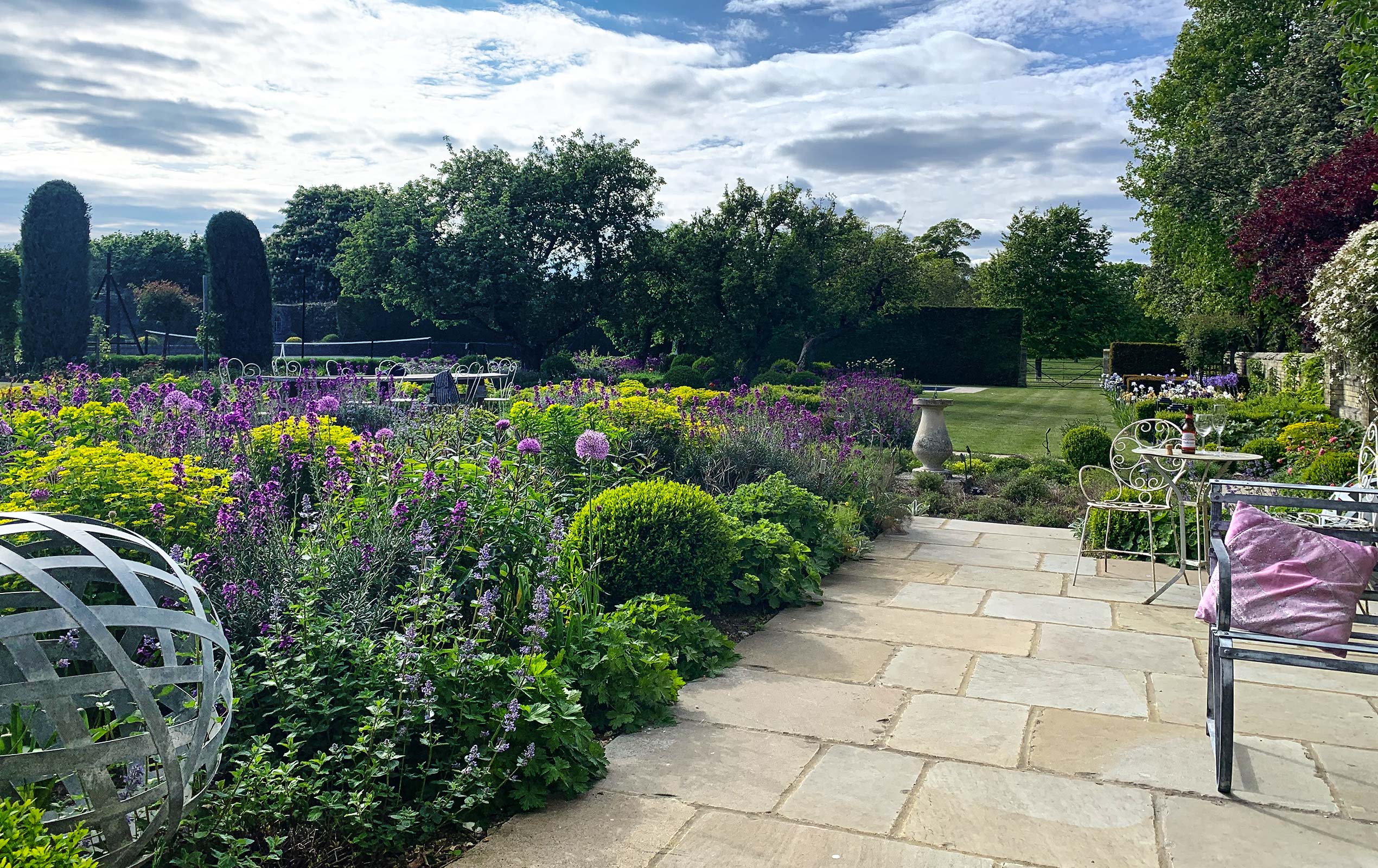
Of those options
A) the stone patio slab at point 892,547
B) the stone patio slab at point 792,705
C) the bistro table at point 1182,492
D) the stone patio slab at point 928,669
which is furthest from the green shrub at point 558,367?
the stone patio slab at point 792,705

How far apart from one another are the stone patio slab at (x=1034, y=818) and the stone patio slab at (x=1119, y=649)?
1.28 m

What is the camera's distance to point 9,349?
2136 cm

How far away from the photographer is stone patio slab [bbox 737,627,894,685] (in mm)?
3750

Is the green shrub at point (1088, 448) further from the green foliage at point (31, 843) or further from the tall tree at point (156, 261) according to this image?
the tall tree at point (156, 261)

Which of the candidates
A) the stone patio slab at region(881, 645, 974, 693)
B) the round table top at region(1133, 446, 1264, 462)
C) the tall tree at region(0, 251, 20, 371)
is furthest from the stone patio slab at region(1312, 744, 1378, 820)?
the tall tree at region(0, 251, 20, 371)

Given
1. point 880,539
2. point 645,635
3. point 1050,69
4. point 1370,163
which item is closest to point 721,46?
point 1050,69

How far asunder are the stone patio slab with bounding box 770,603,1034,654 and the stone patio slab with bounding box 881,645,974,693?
0.11 meters

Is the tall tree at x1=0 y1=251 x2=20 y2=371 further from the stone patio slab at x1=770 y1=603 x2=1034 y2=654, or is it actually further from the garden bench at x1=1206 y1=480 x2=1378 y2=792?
the garden bench at x1=1206 y1=480 x2=1378 y2=792

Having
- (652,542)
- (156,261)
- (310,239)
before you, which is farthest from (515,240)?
(156,261)

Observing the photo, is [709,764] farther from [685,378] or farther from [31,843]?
[685,378]

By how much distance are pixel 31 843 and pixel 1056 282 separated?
35.6m

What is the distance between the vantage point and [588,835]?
2410 millimetres

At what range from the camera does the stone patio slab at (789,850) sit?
2.28m

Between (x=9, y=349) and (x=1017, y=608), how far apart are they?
24.0 m
